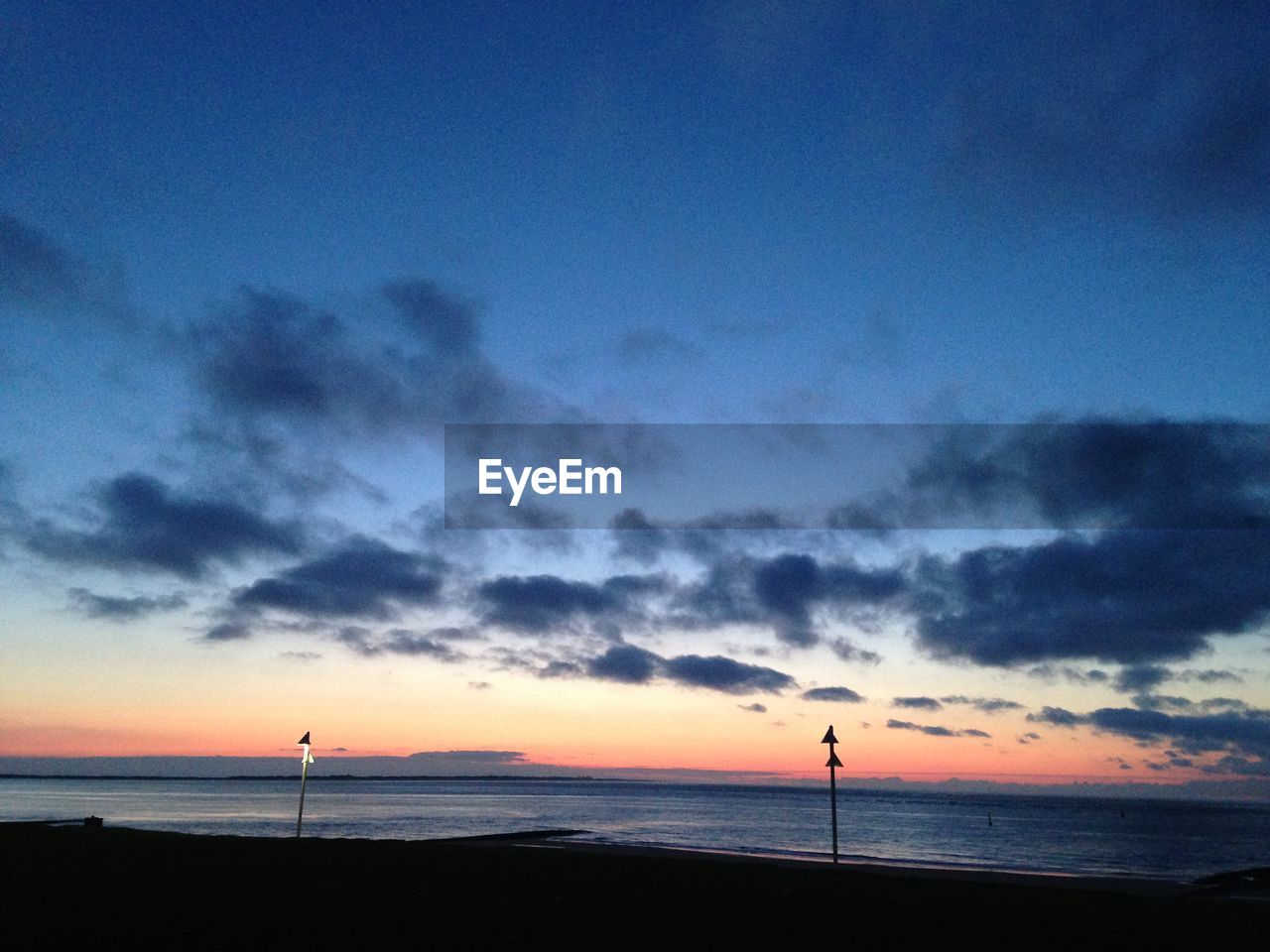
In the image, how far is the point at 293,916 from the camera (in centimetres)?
1494

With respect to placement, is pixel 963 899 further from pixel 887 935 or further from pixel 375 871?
pixel 375 871

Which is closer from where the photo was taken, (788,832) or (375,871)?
(375,871)

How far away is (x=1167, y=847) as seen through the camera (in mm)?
77125

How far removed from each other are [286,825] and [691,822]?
40771 mm

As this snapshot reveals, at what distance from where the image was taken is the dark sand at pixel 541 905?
44.5ft

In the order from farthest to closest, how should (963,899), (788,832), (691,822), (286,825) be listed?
(691,822) < (788,832) < (286,825) < (963,899)

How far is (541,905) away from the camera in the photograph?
17.0 m

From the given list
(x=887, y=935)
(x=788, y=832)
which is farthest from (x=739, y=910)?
(x=788, y=832)

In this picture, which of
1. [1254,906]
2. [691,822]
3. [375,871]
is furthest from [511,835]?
[691,822]

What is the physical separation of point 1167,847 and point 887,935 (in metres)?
80.4

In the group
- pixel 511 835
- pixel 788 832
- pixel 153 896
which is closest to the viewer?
pixel 153 896

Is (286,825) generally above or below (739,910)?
below

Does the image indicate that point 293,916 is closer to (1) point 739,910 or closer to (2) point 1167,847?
(1) point 739,910

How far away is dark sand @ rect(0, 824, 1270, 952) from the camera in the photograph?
13570mm
